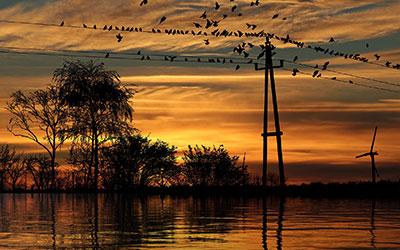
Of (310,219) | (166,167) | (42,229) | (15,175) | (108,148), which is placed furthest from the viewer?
Result: (15,175)

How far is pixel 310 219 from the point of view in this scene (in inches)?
1273

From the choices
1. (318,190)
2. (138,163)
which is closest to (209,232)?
(318,190)

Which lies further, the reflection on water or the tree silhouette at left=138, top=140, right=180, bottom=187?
the tree silhouette at left=138, top=140, right=180, bottom=187

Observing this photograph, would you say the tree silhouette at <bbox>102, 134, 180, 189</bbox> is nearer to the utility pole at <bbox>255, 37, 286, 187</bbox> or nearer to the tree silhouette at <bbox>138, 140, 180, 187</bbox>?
the tree silhouette at <bbox>138, 140, 180, 187</bbox>

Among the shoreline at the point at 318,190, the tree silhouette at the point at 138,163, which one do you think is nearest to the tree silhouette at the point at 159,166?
the tree silhouette at the point at 138,163

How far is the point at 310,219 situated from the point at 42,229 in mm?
10570

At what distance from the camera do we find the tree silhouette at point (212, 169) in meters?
115

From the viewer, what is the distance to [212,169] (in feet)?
381

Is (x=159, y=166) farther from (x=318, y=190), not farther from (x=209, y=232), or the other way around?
(x=209, y=232)

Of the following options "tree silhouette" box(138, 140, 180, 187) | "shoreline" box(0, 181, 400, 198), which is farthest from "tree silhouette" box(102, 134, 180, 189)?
"shoreline" box(0, 181, 400, 198)

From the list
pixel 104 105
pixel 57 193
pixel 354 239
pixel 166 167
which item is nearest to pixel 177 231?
pixel 354 239

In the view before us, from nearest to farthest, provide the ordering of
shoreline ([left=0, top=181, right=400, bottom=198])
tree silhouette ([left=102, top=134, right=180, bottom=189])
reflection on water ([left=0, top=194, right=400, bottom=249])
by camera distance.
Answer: reflection on water ([left=0, top=194, right=400, bottom=249]) → shoreline ([left=0, top=181, right=400, bottom=198]) → tree silhouette ([left=102, top=134, right=180, bottom=189])

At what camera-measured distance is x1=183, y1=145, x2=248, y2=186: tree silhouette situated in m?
115

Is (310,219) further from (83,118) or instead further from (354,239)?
(83,118)
